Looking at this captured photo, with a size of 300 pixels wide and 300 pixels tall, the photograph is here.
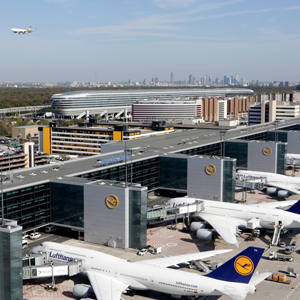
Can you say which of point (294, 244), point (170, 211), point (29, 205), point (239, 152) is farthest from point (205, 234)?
point (239, 152)

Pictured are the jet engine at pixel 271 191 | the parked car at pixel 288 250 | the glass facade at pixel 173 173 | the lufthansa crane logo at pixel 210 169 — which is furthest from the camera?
the jet engine at pixel 271 191

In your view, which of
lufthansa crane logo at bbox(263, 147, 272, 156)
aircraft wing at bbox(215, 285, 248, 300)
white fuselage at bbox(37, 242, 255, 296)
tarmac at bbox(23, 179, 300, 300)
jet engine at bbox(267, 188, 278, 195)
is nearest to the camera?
aircraft wing at bbox(215, 285, 248, 300)

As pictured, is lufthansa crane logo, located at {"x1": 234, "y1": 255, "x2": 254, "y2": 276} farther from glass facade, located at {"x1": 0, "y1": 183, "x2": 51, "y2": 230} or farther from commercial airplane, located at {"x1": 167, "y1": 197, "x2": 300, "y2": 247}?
glass facade, located at {"x1": 0, "y1": 183, "x2": 51, "y2": 230}

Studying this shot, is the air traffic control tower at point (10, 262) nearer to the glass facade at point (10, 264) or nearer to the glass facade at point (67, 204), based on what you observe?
the glass facade at point (10, 264)

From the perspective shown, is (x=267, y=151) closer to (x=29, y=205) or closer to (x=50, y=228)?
(x=50, y=228)

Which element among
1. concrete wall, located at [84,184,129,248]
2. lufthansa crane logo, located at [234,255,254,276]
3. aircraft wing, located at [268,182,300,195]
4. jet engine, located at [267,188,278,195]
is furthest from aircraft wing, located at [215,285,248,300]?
jet engine, located at [267,188,278,195]

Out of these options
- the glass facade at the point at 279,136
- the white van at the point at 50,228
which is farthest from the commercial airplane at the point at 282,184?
the white van at the point at 50,228

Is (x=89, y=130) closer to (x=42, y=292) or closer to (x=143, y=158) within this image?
(x=143, y=158)
